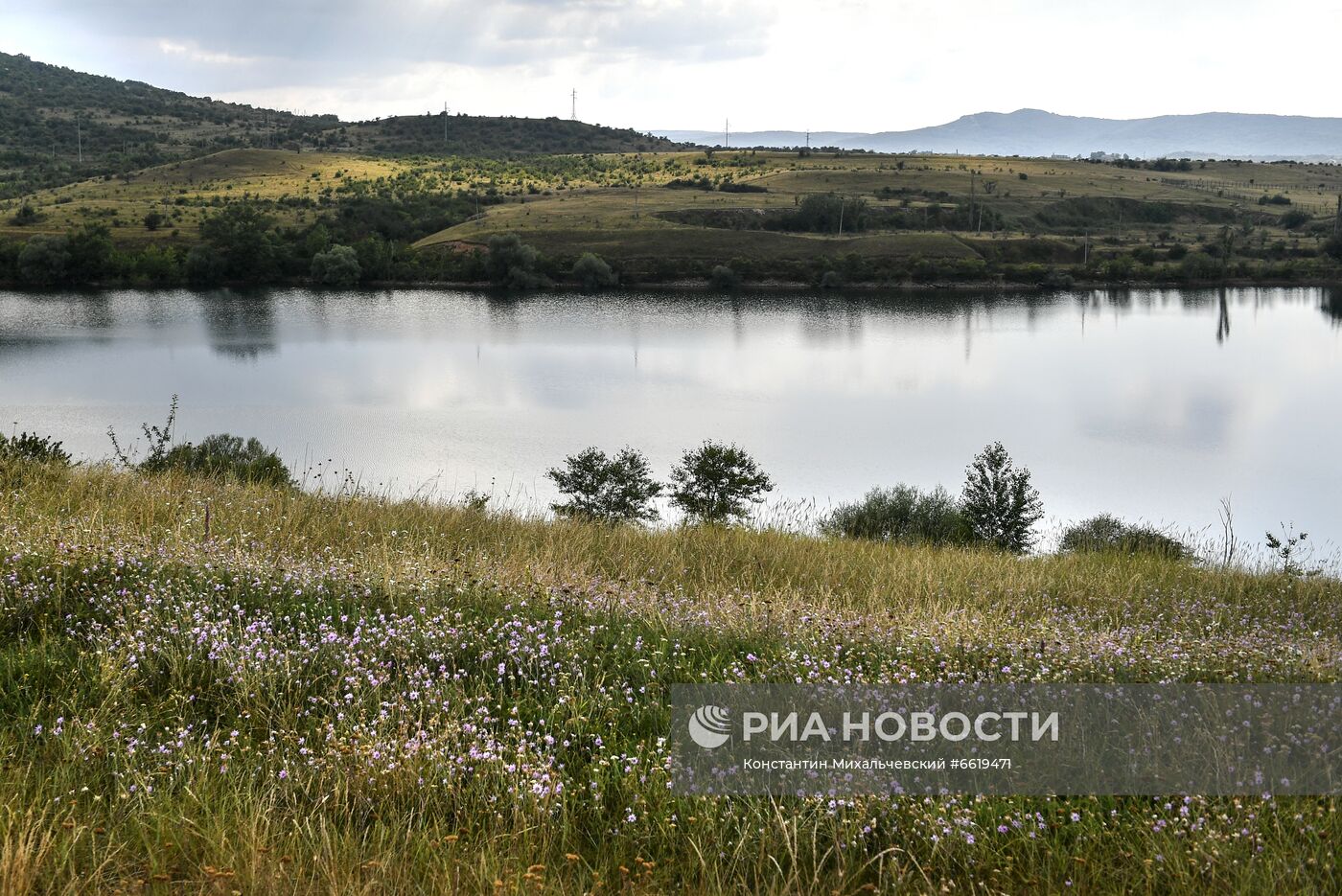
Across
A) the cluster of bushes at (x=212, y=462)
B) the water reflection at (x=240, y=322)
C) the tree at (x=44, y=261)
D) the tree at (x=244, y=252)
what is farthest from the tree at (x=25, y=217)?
the cluster of bushes at (x=212, y=462)

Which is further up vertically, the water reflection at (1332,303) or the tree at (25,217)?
the tree at (25,217)

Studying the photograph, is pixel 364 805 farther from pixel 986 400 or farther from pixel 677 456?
pixel 986 400

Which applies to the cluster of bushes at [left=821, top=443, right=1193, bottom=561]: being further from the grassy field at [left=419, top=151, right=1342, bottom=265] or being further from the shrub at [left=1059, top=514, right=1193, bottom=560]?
the grassy field at [left=419, top=151, right=1342, bottom=265]

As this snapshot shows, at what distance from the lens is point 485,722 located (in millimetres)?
3168

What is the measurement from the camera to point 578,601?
4.40 metres

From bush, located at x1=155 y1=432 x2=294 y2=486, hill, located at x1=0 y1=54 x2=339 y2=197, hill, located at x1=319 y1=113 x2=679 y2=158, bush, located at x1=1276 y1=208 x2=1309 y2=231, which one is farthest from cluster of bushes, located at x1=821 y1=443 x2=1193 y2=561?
hill, located at x1=319 y1=113 x2=679 y2=158

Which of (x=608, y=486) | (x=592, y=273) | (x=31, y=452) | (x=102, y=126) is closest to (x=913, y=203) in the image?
(x=592, y=273)

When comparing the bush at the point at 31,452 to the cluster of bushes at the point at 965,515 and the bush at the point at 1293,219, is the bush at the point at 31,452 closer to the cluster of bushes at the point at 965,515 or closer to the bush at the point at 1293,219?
the cluster of bushes at the point at 965,515

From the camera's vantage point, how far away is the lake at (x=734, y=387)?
23.3m

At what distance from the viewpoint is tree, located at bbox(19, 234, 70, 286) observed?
5372cm

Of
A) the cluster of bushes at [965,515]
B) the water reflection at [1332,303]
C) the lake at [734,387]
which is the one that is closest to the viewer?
the cluster of bushes at [965,515]

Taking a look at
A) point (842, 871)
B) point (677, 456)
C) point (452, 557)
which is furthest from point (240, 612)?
point (677, 456)

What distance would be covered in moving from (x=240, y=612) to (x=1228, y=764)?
134 inches

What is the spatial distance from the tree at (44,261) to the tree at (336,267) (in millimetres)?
12737
